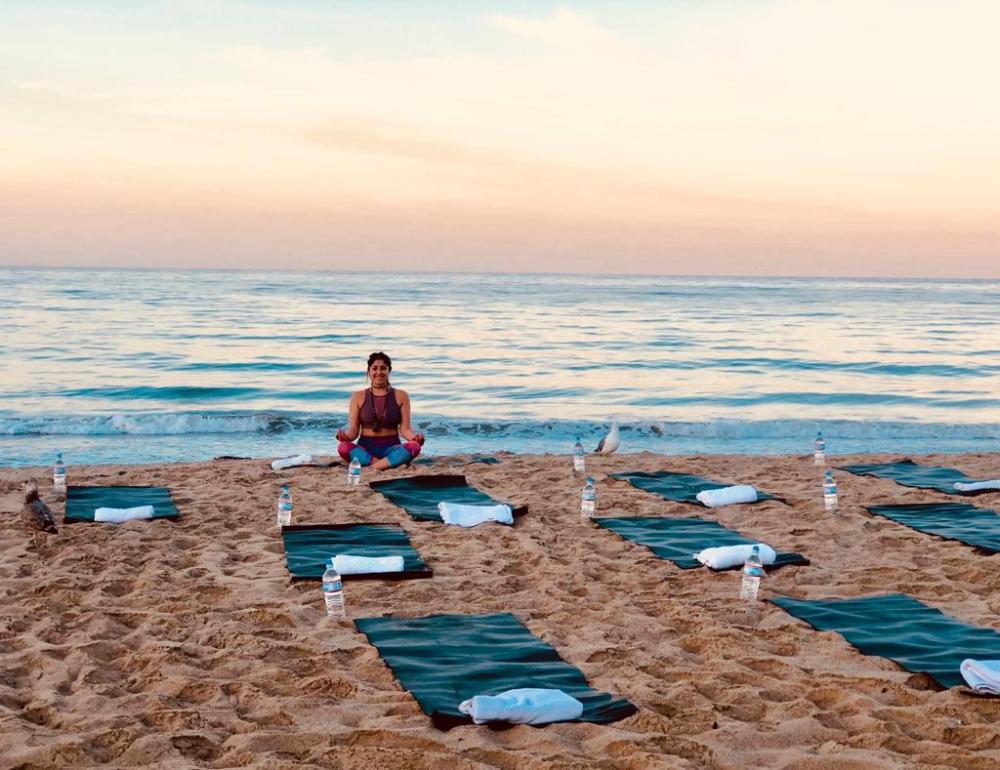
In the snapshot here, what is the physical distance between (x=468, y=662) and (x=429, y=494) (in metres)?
4.11

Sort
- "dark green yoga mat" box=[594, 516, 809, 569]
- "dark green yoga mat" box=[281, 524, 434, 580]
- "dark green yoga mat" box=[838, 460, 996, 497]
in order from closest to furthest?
1. "dark green yoga mat" box=[281, 524, 434, 580]
2. "dark green yoga mat" box=[594, 516, 809, 569]
3. "dark green yoga mat" box=[838, 460, 996, 497]

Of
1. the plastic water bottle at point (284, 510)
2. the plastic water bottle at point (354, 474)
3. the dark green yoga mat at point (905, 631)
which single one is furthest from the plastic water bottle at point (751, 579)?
the plastic water bottle at point (354, 474)

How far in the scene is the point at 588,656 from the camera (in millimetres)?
5082

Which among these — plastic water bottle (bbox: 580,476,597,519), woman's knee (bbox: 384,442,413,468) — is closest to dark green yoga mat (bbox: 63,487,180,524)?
woman's knee (bbox: 384,442,413,468)

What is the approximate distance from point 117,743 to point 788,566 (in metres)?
4.27

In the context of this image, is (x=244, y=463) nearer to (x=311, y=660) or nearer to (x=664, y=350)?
(x=311, y=660)

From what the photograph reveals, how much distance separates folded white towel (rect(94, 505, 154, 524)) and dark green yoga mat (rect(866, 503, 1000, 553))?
5.50 meters

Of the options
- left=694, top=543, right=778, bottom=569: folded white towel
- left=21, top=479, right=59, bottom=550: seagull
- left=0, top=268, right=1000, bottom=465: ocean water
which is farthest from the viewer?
left=0, top=268, right=1000, bottom=465: ocean water

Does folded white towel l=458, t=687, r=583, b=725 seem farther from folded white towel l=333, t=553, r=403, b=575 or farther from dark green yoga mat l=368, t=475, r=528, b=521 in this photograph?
dark green yoga mat l=368, t=475, r=528, b=521

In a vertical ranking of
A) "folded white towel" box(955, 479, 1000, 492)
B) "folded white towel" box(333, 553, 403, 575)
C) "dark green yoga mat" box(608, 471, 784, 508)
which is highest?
"folded white towel" box(955, 479, 1000, 492)

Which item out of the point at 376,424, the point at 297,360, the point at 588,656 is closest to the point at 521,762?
the point at 588,656

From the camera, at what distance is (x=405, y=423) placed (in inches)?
397

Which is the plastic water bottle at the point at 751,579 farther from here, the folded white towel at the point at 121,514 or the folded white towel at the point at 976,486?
the folded white towel at the point at 121,514

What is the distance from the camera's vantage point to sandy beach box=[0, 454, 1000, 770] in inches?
159
